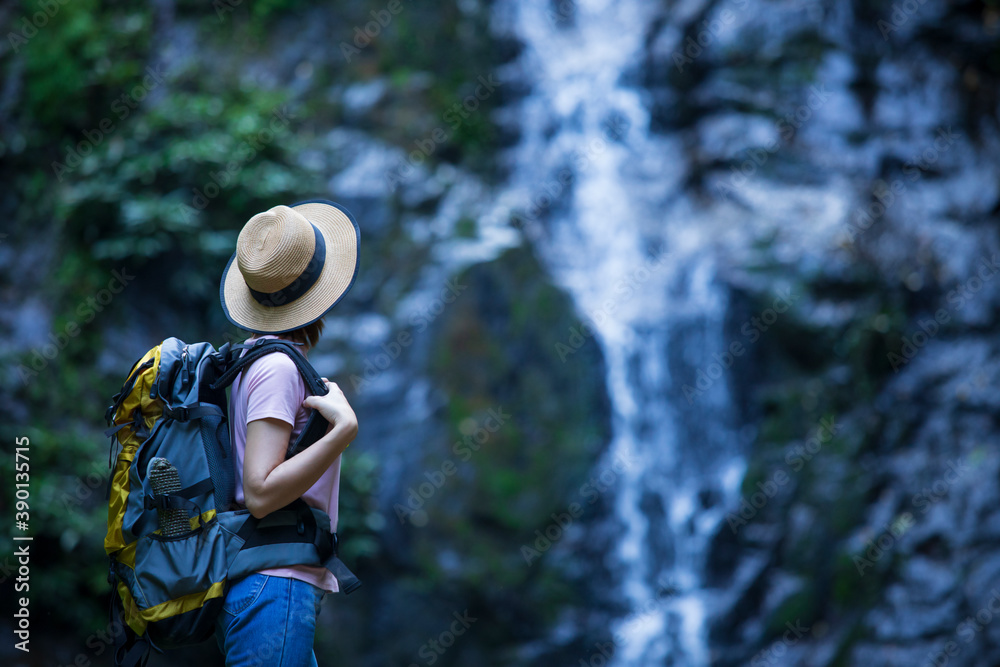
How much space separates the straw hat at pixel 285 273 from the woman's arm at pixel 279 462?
0.35 meters

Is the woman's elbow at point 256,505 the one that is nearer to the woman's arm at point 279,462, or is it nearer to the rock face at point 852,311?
the woman's arm at point 279,462

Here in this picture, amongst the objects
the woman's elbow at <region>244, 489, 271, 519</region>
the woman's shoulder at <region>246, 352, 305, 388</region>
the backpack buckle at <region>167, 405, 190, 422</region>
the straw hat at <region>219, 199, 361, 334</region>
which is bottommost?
the woman's elbow at <region>244, 489, 271, 519</region>

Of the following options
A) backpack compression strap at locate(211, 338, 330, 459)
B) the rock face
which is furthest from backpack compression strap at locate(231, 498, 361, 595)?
the rock face

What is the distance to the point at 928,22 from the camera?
835 centimetres

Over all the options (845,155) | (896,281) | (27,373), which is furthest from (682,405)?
(27,373)

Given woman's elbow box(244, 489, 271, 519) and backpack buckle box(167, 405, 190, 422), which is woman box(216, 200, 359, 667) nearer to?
woman's elbow box(244, 489, 271, 519)

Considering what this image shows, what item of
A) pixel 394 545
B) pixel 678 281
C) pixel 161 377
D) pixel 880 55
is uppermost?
pixel 880 55

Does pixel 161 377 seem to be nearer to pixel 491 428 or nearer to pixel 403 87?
pixel 491 428

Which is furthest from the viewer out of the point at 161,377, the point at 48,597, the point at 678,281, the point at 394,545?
the point at 678,281

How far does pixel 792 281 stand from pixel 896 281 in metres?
1.12

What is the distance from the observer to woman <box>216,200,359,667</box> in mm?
2086

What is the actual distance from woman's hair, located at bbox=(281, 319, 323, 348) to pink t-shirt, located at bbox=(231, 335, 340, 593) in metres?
0.14

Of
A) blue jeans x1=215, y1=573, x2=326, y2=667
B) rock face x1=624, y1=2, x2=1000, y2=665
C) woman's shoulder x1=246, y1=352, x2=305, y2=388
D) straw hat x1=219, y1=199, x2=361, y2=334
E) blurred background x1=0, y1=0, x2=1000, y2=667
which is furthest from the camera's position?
rock face x1=624, y1=2, x2=1000, y2=665

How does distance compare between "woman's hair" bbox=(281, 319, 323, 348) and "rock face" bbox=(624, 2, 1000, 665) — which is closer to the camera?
"woman's hair" bbox=(281, 319, 323, 348)
